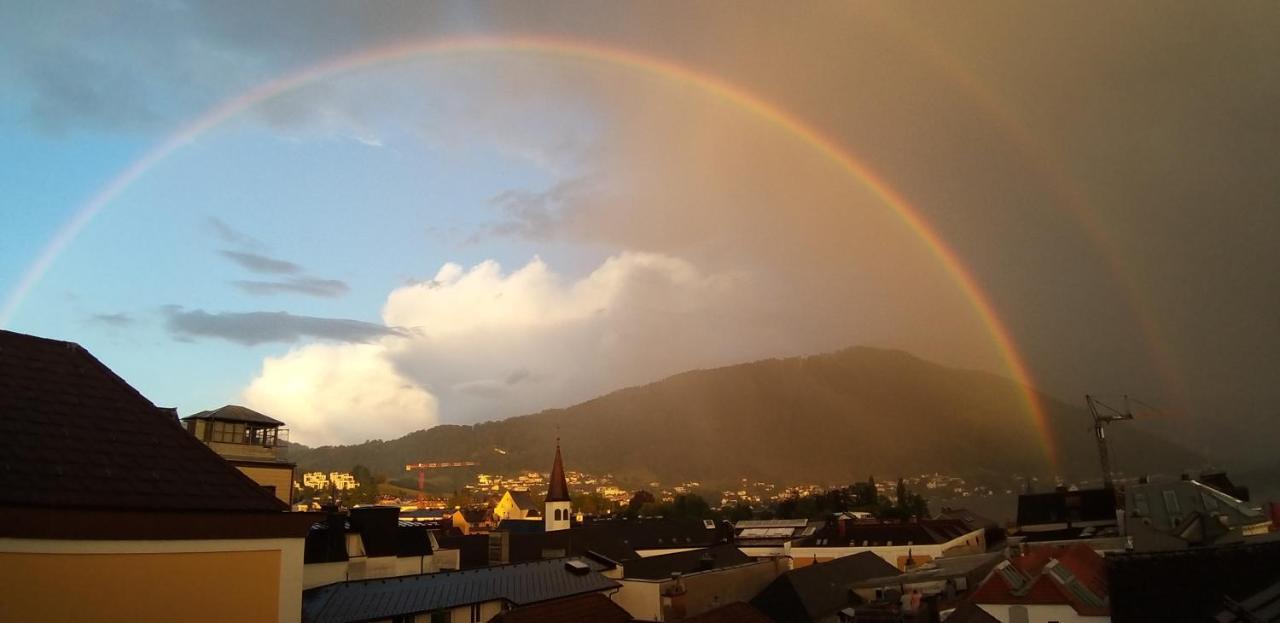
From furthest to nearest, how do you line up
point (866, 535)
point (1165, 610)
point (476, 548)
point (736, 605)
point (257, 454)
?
1. point (866, 535)
2. point (476, 548)
3. point (257, 454)
4. point (736, 605)
5. point (1165, 610)

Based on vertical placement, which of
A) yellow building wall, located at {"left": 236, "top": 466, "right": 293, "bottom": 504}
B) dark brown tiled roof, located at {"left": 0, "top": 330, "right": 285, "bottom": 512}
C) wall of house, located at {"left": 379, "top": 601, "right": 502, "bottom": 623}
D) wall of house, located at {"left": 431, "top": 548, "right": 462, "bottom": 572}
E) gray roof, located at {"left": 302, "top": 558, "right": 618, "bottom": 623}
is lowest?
wall of house, located at {"left": 431, "top": 548, "right": 462, "bottom": 572}

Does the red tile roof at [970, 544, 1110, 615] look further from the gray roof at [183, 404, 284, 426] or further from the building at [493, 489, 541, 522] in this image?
the building at [493, 489, 541, 522]

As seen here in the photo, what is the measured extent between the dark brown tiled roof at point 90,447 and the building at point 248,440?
3975 cm

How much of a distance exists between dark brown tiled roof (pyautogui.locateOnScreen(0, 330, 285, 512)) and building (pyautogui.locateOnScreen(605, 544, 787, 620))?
35141mm

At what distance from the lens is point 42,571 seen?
6.38 m

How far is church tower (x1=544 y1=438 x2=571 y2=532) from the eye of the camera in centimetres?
10469

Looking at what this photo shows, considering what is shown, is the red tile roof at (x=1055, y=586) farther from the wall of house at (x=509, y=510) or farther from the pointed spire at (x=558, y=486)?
the wall of house at (x=509, y=510)

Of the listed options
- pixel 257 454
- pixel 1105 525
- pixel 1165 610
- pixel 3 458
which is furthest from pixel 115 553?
pixel 1105 525

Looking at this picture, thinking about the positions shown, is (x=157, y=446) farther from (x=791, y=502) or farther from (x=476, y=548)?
(x=791, y=502)

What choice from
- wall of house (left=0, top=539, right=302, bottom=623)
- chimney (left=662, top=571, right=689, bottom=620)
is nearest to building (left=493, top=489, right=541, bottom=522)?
chimney (left=662, top=571, right=689, bottom=620)

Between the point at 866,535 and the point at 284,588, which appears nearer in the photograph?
the point at 284,588

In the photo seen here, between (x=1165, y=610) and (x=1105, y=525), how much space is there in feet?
287

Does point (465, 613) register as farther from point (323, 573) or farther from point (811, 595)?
point (811, 595)

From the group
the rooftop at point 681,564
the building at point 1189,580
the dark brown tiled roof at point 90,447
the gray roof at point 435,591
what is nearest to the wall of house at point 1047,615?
the building at point 1189,580
